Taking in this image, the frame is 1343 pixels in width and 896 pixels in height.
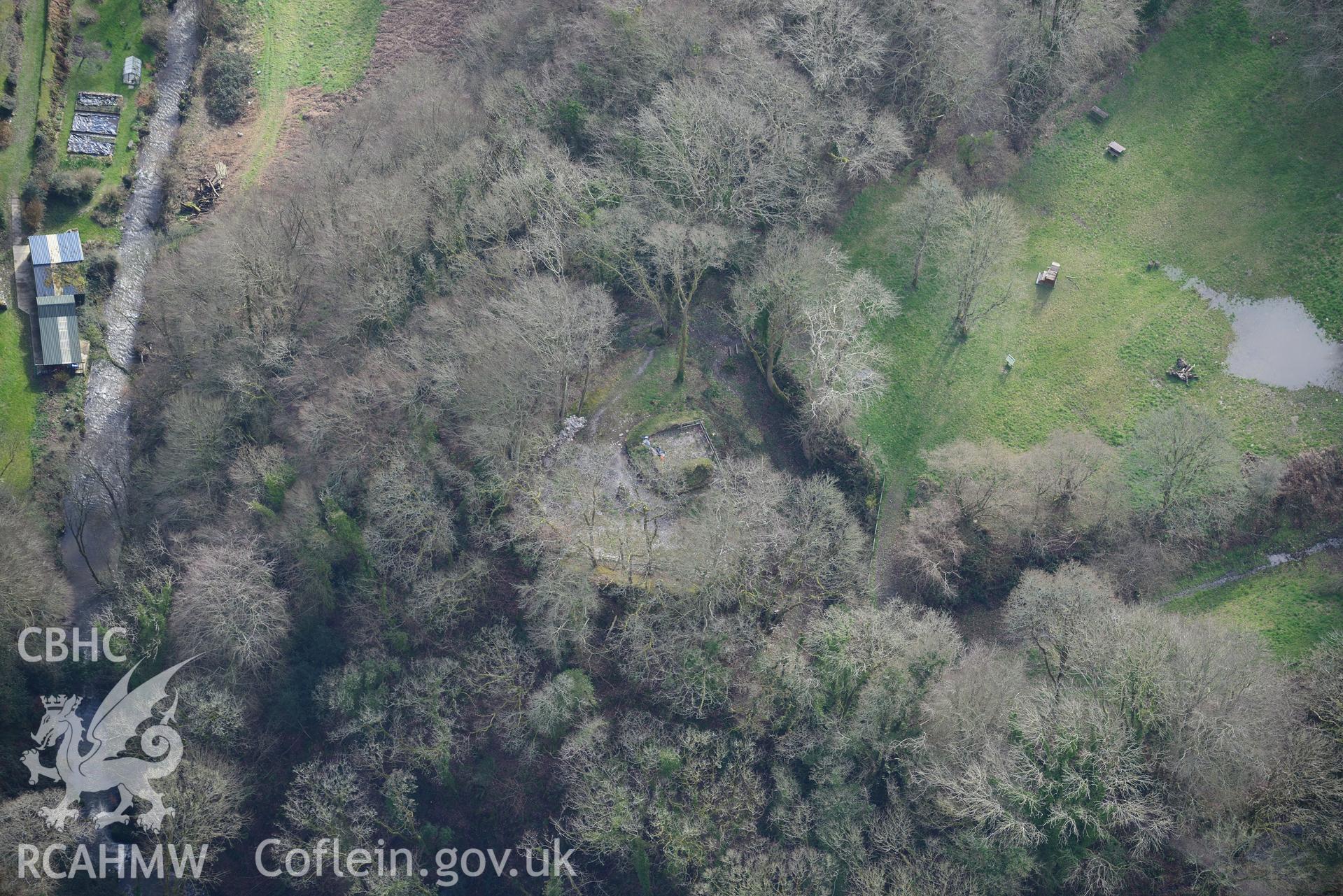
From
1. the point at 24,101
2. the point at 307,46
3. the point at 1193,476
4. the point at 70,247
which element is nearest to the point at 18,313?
the point at 70,247

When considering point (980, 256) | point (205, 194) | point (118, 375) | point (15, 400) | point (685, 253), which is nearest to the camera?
point (685, 253)

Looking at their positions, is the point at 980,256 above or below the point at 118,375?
above

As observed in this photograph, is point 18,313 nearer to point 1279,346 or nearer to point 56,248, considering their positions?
point 56,248

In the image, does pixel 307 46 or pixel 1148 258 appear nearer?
pixel 1148 258

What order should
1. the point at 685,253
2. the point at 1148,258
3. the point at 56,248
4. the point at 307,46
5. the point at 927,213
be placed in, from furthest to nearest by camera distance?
the point at 307,46 < the point at 56,248 < the point at 1148,258 < the point at 927,213 < the point at 685,253

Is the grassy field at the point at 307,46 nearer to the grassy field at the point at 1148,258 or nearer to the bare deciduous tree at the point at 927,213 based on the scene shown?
the grassy field at the point at 1148,258

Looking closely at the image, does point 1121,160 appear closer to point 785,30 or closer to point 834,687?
point 785,30
